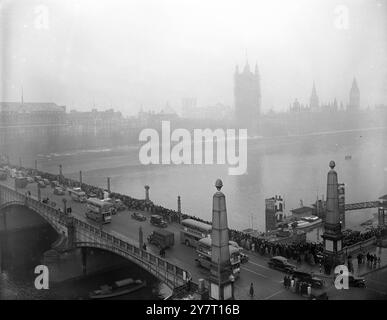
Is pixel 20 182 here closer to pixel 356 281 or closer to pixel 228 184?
pixel 228 184

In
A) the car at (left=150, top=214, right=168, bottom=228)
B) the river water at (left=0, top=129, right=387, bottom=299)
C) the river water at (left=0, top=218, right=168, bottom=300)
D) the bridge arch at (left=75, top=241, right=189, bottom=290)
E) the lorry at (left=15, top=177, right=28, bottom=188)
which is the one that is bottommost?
the river water at (left=0, top=218, right=168, bottom=300)

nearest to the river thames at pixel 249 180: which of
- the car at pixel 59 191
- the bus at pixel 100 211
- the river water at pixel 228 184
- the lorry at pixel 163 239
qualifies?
the river water at pixel 228 184

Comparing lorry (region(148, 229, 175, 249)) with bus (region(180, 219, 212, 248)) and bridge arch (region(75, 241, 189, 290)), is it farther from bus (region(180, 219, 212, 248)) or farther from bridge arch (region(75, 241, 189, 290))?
bridge arch (region(75, 241, 189, 290))

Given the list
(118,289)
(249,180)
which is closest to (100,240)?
(118,289)

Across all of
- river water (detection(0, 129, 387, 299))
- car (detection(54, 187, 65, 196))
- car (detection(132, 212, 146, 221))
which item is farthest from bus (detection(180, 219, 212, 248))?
car (detection(54, 187, 65, 196))

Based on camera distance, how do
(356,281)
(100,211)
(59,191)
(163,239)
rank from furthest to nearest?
1. (59,191)
2. (100,211)
3. (163,239)
4. (356,281)
